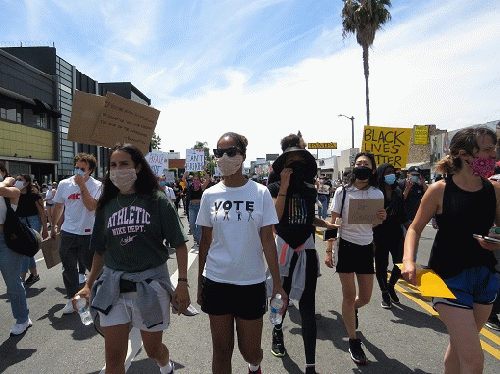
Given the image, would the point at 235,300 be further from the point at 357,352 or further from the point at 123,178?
the point at 357,352

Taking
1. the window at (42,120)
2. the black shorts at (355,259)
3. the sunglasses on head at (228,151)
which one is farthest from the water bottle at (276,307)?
the window at (42,120)

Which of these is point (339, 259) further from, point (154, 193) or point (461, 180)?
point (154, 193)

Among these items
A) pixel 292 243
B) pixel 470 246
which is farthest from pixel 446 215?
pixel 292 243

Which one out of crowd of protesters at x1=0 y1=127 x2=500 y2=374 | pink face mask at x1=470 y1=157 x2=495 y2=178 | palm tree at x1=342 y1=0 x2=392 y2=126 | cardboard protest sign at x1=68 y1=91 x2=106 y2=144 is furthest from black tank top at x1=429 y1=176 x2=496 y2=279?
palm tree at x1=342 y1=0 x2=392 y2=126

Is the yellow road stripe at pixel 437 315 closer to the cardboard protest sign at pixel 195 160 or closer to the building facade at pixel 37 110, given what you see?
the cardboard protest sign at pixel 195 160

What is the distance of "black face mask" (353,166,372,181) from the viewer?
3.70 metres

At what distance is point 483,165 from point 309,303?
1708 mm

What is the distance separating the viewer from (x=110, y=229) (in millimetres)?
2623

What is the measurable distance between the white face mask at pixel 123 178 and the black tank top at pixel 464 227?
2169mm

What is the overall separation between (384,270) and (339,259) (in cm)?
187

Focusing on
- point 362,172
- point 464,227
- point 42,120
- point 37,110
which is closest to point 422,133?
point 362,172

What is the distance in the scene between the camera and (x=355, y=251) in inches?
143

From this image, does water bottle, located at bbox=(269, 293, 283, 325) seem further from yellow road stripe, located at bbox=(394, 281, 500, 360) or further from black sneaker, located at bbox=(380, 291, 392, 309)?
black sneaker, located at bbox=(380, 291, 392, 309)

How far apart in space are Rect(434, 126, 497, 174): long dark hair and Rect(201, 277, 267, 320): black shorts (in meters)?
1.53
